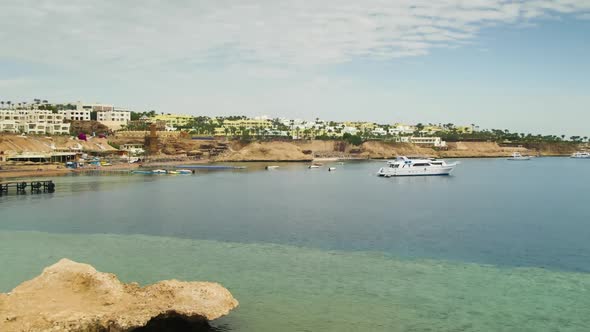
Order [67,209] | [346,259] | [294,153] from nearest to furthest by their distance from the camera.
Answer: [346,259], [67,209], [294,153]

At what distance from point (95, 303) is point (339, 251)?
1870cm

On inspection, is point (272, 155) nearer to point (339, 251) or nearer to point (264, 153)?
point (264, 153)

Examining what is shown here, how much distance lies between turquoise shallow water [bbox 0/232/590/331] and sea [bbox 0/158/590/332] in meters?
0.08

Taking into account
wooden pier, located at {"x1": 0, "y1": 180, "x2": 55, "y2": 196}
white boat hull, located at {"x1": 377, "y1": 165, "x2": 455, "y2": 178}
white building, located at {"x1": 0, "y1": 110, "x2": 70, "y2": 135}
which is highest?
white building, located at {"x1": 0, "y1": 110, "x2": 70, "y2": 135}

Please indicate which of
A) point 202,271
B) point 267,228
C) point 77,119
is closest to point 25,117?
point 77,119

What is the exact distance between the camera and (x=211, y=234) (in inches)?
1544

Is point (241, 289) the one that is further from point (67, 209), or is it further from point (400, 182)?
point (400, 182)

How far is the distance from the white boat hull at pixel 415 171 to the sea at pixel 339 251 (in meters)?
33.1

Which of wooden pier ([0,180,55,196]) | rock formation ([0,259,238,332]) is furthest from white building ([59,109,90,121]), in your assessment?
rock formation ([0,259,238,332])

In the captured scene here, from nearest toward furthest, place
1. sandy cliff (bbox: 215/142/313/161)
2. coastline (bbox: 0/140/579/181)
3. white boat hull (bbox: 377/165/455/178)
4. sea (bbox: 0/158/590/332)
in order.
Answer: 1. sea (bbox: 0/158/590/332)
2. coastline (bbox: 0/140/579/181)
3. white boat hull (bbox: 377/165/455/178)
4. sandy cliff (bbox: 215/142/313/161)

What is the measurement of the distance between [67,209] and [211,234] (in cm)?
2188

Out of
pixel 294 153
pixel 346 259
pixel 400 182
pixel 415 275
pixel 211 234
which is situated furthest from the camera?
pixel 294 153

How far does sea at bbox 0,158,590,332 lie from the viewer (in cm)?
2166

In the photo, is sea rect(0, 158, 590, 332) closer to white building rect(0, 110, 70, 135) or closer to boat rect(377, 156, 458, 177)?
boat rect(377, 156, 458, 177)
